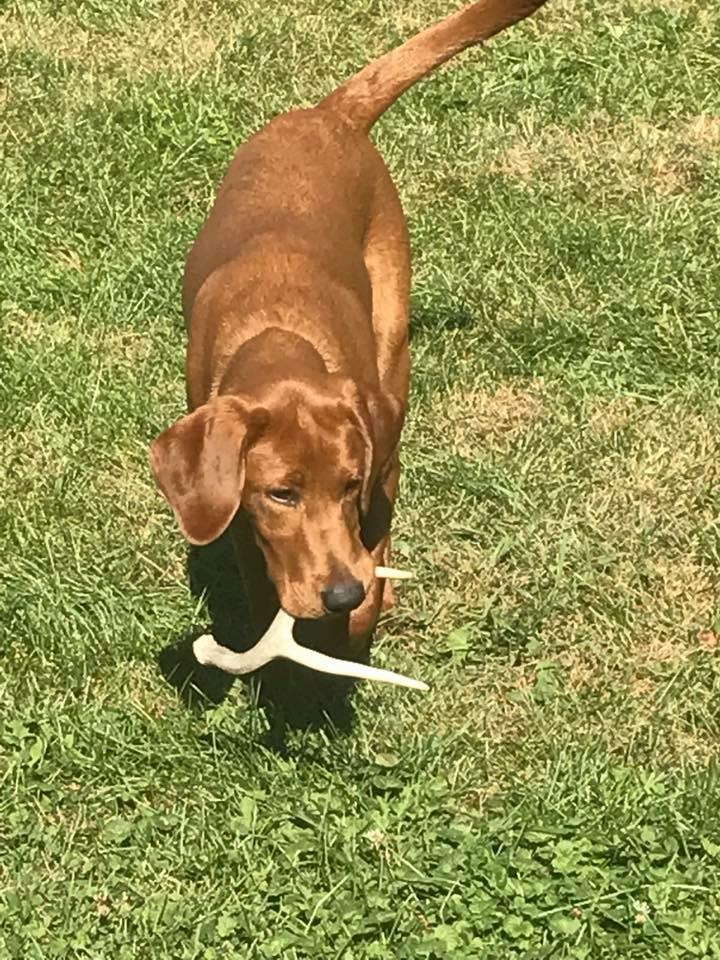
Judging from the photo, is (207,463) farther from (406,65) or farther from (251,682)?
(406,65)

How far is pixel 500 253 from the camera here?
6.38 meters

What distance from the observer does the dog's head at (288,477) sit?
403 centimetres

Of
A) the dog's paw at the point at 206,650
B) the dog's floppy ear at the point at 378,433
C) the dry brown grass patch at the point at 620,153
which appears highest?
the dog's floppy ear at the point at 378,433

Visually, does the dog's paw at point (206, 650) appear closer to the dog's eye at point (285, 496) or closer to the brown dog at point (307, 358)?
the brown dog at point (307, 358)

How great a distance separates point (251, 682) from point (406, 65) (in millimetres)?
2315

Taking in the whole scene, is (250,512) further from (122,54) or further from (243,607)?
(122,54)

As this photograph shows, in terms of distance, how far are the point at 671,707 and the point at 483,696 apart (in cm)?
59

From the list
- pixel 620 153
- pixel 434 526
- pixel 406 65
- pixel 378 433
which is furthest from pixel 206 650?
pixel 620 153

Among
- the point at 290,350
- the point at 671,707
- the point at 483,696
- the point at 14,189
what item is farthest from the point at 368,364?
the point at 14,189

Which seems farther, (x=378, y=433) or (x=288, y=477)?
(x=378, y=433)

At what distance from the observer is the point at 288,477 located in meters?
4.08

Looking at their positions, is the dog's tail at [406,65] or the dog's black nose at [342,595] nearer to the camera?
the dog's black nose at [342,595]

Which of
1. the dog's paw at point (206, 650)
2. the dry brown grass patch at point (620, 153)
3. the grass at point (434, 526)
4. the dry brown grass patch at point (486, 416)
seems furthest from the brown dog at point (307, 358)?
the dry brown grass patch at point (620, 153)

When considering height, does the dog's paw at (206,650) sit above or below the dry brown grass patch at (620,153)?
above
